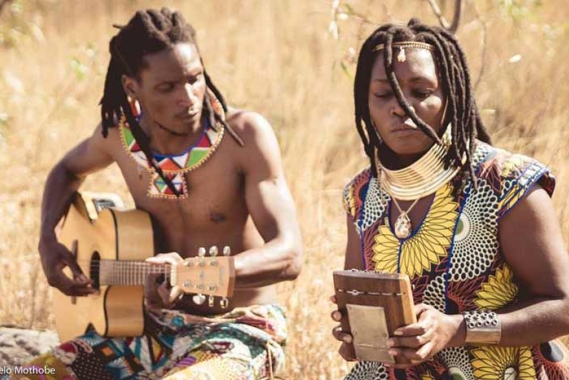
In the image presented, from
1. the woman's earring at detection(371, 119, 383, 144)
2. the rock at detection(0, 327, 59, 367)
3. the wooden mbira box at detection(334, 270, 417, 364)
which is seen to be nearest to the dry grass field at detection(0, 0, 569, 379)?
the rock at detection(0, 327, 59, 367)

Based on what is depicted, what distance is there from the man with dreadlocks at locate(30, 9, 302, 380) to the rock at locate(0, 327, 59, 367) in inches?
29.1

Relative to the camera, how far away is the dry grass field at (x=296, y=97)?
5988 millimetres

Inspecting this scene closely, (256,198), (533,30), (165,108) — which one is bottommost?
(256,198)

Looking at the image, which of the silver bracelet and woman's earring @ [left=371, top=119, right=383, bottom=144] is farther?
woman's earring @ [left=371, top=119, right=383, bottom=144]

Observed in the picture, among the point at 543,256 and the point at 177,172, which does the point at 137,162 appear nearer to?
the point at 177,172

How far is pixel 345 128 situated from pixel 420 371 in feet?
16.6

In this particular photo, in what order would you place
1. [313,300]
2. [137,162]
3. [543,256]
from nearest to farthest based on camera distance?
[543,256]
[137,162]
[313,300]

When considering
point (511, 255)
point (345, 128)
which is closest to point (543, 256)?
point (511, 255)

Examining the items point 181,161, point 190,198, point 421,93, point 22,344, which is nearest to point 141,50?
point 181,161

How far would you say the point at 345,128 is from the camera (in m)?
8.40

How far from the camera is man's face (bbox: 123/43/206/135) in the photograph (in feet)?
14.2

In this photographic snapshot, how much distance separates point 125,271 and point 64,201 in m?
0.76

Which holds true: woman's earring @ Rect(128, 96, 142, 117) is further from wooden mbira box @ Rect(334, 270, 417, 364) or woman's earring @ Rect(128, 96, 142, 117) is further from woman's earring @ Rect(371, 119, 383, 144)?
wooden mbira box @ Rect(334, 270, 417, 364)

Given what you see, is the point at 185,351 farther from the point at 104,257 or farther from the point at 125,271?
the point at 104,257
